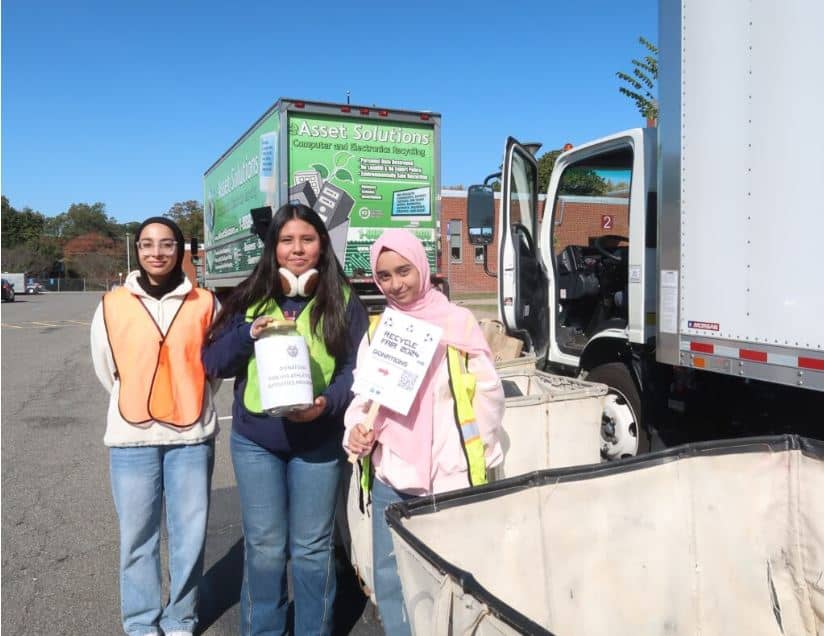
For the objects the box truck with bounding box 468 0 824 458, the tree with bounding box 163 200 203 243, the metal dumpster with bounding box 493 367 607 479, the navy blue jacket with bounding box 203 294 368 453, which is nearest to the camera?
the navy blue jacket with bounding box 203 294 368 453

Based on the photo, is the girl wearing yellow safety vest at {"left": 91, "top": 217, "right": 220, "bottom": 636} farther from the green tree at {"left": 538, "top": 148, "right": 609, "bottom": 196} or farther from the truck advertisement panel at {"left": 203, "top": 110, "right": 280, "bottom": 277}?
the truck advertisement panel at {"left": 203, "top": 110, "right": 280, "bottom": 277}

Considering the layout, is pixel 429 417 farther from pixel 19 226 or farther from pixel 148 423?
pixel 19 226

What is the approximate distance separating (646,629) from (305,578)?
4.45ft

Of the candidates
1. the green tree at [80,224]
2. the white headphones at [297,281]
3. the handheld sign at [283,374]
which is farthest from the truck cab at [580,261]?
the green tree at [80,224]

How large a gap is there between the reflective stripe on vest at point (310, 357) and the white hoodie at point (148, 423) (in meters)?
0.41

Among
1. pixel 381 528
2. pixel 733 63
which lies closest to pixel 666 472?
pixel 381 528

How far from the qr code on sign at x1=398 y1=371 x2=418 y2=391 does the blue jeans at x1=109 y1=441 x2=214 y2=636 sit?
4.18ft

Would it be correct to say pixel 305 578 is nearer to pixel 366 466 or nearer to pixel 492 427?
pixel 366 466

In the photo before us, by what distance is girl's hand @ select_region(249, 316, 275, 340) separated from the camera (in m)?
2.53

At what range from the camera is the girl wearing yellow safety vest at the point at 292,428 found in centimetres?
274

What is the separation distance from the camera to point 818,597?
2.38 m

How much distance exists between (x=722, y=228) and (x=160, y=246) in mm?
2584

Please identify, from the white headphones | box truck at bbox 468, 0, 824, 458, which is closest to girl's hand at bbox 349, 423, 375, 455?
the white headphones

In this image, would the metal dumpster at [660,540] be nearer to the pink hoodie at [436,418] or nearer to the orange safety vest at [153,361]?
the pink hoodie at [436,418]
